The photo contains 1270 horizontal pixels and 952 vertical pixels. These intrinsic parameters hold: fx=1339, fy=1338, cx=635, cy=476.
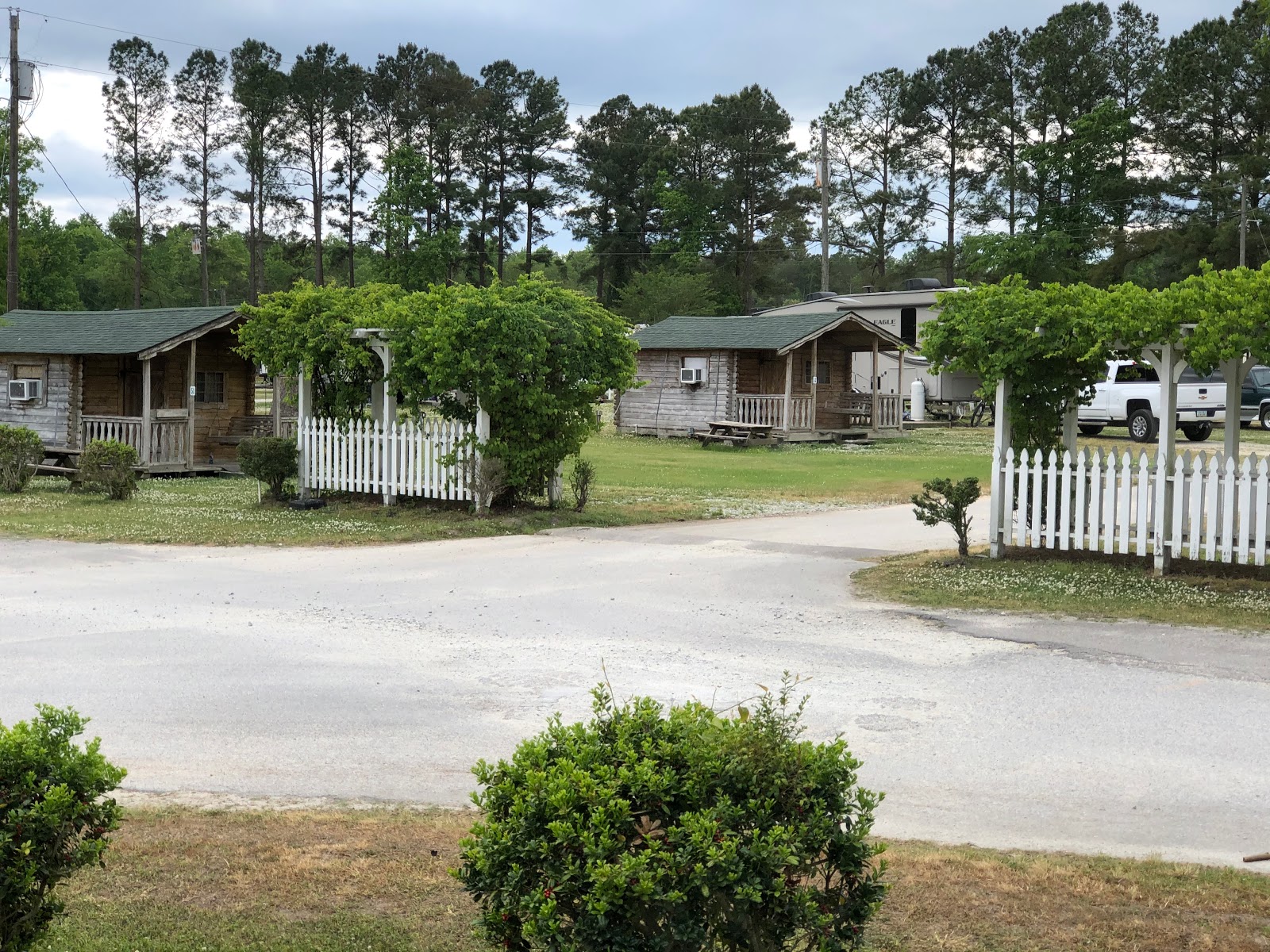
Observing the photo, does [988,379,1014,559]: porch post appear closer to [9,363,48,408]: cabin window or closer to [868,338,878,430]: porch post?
[9,363,48,408]: cabin window

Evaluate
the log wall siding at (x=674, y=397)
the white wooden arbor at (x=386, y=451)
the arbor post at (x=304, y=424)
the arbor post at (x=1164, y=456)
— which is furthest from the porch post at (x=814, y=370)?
the arbor post at (x=1164, y=456)

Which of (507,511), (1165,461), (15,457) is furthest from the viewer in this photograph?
(15,457)

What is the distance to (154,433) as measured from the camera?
1026 inches

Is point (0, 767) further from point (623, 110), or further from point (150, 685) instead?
point (623, 110)

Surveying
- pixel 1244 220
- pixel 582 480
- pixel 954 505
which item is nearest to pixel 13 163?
pixel 582 480

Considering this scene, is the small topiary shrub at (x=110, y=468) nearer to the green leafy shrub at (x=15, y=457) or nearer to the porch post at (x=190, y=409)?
the green leafy shrub at (x=15, y=457)

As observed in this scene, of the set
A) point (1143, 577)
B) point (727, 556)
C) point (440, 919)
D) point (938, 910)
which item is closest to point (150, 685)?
point (440, 919)

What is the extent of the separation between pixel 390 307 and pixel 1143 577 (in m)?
11.0

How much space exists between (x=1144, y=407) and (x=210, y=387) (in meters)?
23.2

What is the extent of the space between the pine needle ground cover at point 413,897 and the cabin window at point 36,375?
24321mm

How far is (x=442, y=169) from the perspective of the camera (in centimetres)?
6438

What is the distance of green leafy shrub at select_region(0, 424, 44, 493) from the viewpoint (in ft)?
73.4

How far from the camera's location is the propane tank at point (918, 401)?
1756 inches

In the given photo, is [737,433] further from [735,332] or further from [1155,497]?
[1155,497]
